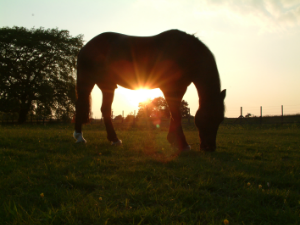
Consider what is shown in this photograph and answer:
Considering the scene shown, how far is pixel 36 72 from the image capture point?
21922 mm

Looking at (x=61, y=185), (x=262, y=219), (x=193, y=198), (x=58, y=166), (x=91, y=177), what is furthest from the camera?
(x=58, y=166)

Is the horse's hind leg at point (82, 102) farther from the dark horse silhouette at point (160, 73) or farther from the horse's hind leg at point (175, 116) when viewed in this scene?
the horse's hind leg at point (175, 116)

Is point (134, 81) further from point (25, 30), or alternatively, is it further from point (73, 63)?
point (25, 30)

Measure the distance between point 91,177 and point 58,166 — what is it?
743 millimetres

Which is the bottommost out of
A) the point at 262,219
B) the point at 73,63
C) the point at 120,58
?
the point at 262,219

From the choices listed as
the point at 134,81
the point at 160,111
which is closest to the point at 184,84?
the point at 134,81

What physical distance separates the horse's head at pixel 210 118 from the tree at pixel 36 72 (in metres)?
19.6

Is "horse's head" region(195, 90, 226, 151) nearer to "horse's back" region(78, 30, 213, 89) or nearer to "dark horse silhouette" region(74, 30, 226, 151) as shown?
"dark horse silhouette" region(74, 30, 226, 151)

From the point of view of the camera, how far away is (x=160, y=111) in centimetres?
6481

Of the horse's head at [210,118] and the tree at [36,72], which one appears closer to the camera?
the horse's head at [210,118]

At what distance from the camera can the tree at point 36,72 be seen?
20.7 meters

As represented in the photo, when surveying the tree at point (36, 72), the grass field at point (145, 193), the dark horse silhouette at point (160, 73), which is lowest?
the grass field at point (145, 193)

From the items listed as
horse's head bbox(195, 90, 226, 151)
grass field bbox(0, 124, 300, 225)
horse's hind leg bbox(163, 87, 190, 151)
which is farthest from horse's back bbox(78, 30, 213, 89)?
grass field bbox(0, 124, 300, 225)

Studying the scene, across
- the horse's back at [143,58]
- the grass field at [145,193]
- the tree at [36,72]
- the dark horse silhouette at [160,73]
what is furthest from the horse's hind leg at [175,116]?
the tree at [36,72]
